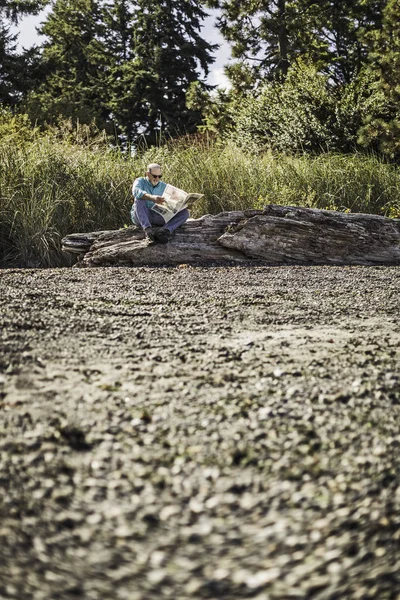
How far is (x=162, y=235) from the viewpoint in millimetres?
6500

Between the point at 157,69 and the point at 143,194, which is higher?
the point at 157,69

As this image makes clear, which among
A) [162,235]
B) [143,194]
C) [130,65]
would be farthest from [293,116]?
[130,65]

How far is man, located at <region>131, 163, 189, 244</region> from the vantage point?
651cm

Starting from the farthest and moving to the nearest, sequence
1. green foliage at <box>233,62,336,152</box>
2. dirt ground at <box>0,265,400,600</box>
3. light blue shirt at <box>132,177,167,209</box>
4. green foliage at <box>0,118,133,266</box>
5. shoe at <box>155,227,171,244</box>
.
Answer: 1. green foliage at <box>233,62,336,152</box>
2. green foliage at <box>0,118,133,266</box>
3. light blue shirt at <box>132,177,167,209</box>
4. shoe at <box>155,227,171,244</box>
5. dirt ground at <box>0,265,400,600</box>

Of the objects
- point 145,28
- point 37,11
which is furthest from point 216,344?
point 145,28

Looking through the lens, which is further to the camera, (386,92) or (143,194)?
(386,92)

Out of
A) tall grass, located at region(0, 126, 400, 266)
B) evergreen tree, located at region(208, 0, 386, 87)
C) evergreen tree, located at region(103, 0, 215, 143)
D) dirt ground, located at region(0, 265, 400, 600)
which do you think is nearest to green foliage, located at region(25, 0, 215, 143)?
evergreen tree, located at region(103, 0, 215, 143)

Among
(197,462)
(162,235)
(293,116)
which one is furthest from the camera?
(293,116)

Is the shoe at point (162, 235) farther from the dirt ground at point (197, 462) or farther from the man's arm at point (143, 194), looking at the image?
the dirt ground at point (197, 462)

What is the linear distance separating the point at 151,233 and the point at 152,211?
36 cm

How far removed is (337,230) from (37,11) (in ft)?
63.2

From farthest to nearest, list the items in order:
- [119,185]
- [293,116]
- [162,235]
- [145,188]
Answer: [293,116] < [119,185] < [145,188] < [162,235]

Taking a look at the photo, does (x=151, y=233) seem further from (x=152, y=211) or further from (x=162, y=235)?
(x=152, y=211)

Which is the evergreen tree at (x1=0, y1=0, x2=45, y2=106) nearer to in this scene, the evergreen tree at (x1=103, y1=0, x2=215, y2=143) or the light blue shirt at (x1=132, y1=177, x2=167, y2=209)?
the evergreen tree at (x1=103, y1=0, x2=215, y2=143)
